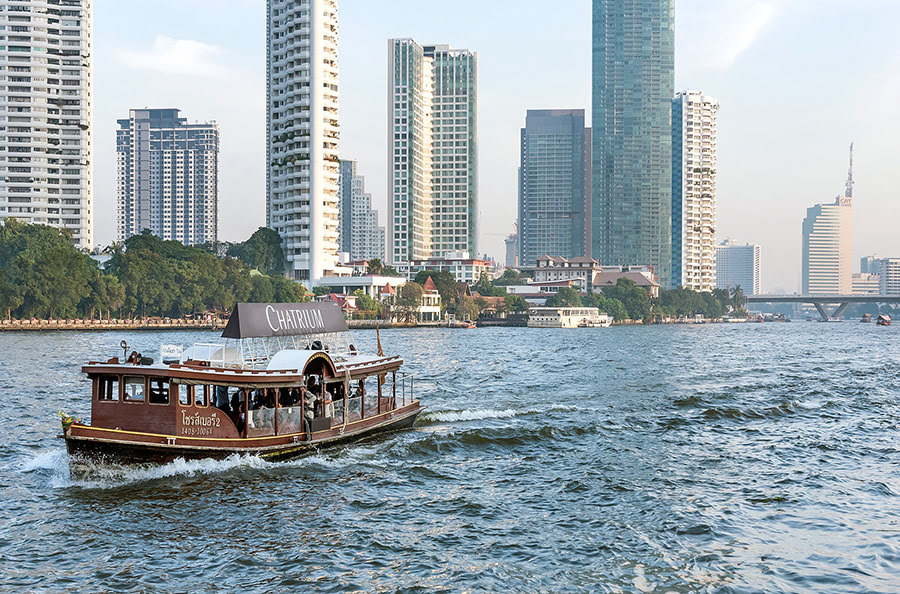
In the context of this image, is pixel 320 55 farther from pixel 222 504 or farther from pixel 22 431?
pixel 222 504

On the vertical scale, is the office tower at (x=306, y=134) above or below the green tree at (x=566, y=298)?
above

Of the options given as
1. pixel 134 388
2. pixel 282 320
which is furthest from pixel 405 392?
pixel 134 388

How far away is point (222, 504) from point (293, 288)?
11314cm

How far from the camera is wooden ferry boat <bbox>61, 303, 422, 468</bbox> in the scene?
74.3ft

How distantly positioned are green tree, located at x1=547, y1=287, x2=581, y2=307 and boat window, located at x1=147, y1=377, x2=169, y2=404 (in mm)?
157414

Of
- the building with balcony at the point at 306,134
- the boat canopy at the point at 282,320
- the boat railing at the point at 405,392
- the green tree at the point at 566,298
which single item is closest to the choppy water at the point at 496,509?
the boat railing at the point at 405,392

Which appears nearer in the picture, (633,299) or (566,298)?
(566,298)

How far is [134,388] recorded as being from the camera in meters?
23.1

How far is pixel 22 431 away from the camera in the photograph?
31.1 meters

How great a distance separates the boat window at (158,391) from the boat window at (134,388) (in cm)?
27

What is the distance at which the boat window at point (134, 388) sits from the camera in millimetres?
22938

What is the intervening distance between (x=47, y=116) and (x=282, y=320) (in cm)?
15197

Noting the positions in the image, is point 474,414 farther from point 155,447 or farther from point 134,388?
point 134,388

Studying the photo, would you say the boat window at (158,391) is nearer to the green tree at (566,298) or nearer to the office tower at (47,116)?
the office tower at (47,116)
